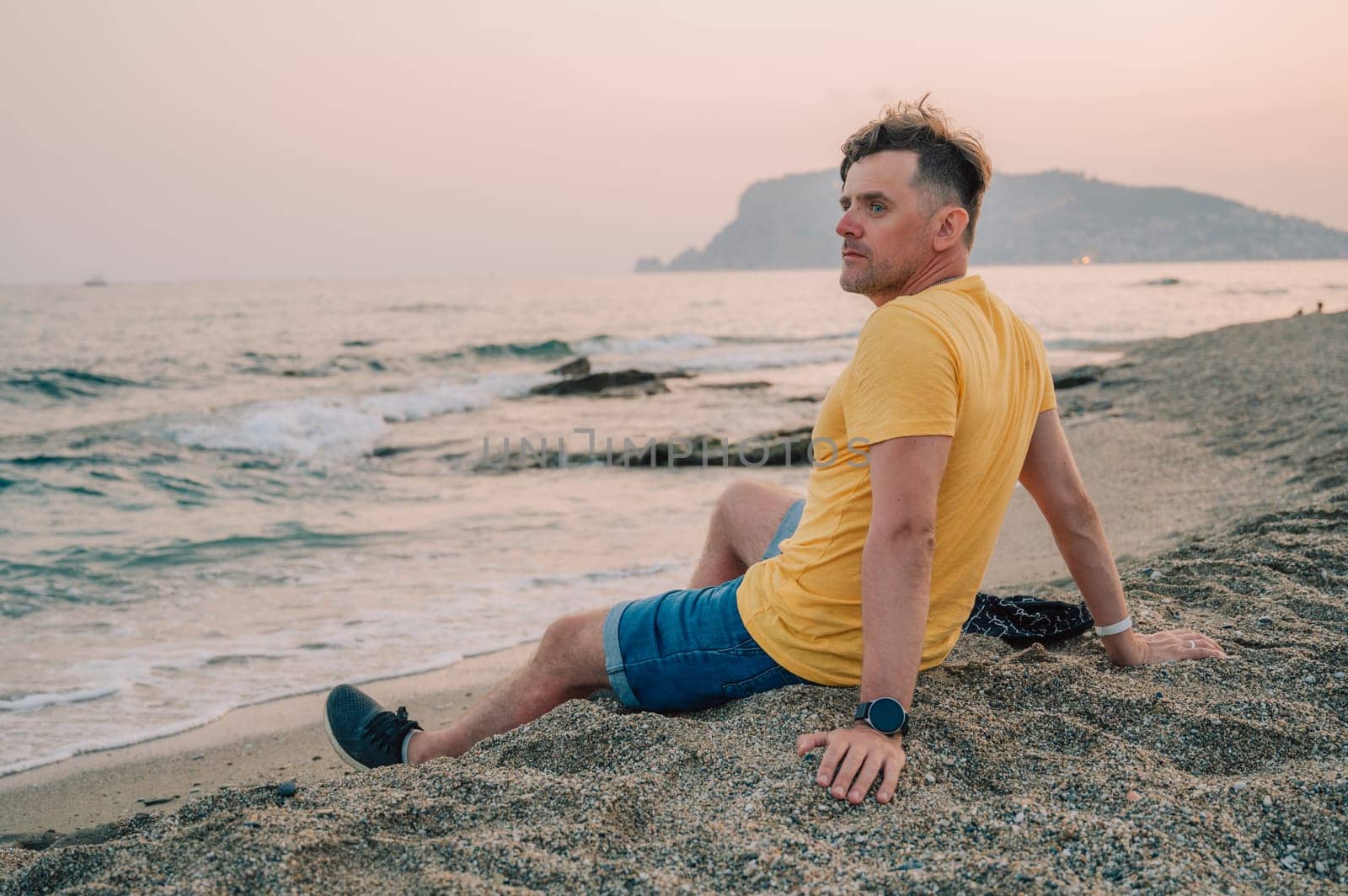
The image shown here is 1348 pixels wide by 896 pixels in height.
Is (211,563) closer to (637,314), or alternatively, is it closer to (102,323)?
(102,323)

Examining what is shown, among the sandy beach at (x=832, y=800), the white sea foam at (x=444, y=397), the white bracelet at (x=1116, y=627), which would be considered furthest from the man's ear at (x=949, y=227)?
the white sea foam at (x=444, y=397)

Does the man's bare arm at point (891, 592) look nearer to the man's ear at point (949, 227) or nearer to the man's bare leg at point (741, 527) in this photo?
the man's ear at point (949, 227)

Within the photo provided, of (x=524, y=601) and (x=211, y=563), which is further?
(x=211, y=563)

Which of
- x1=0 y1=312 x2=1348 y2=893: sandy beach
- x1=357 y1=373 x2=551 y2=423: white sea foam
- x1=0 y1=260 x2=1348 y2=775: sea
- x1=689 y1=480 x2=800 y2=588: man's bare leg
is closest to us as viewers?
x1=0 y1=312 x2=1348 y2=893: sandy beach

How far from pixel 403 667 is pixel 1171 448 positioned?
269 inches

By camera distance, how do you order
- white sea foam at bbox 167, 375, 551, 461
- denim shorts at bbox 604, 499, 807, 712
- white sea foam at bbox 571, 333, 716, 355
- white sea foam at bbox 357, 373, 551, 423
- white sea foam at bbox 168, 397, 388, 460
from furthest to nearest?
white sea foam at bbox 571, 333, 716, 355
white sea foam at bbox 357, 373, 551, 423
white sea foam at bbox 167, 375, 551, 461
white sea foam at bbox 168, 397, 388, 460
denim shorts at bbox 604, 499, 807, 712

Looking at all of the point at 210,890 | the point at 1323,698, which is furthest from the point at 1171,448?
the point at 210,890

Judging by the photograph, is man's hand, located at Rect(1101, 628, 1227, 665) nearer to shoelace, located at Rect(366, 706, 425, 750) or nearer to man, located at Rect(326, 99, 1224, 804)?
man, located at Rect(326, 99, 1224, 804)

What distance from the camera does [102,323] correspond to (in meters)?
35.9

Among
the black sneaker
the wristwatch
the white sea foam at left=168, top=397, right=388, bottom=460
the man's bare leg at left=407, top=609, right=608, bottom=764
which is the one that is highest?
the wristwatch

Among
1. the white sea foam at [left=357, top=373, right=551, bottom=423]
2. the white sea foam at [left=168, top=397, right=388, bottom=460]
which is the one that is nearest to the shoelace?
the white sea foam at [left=168, top=397, right=388, bottom=460]

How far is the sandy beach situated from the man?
12cm

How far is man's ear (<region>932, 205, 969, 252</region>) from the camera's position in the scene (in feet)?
7.77

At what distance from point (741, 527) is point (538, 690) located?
84 centimetres
